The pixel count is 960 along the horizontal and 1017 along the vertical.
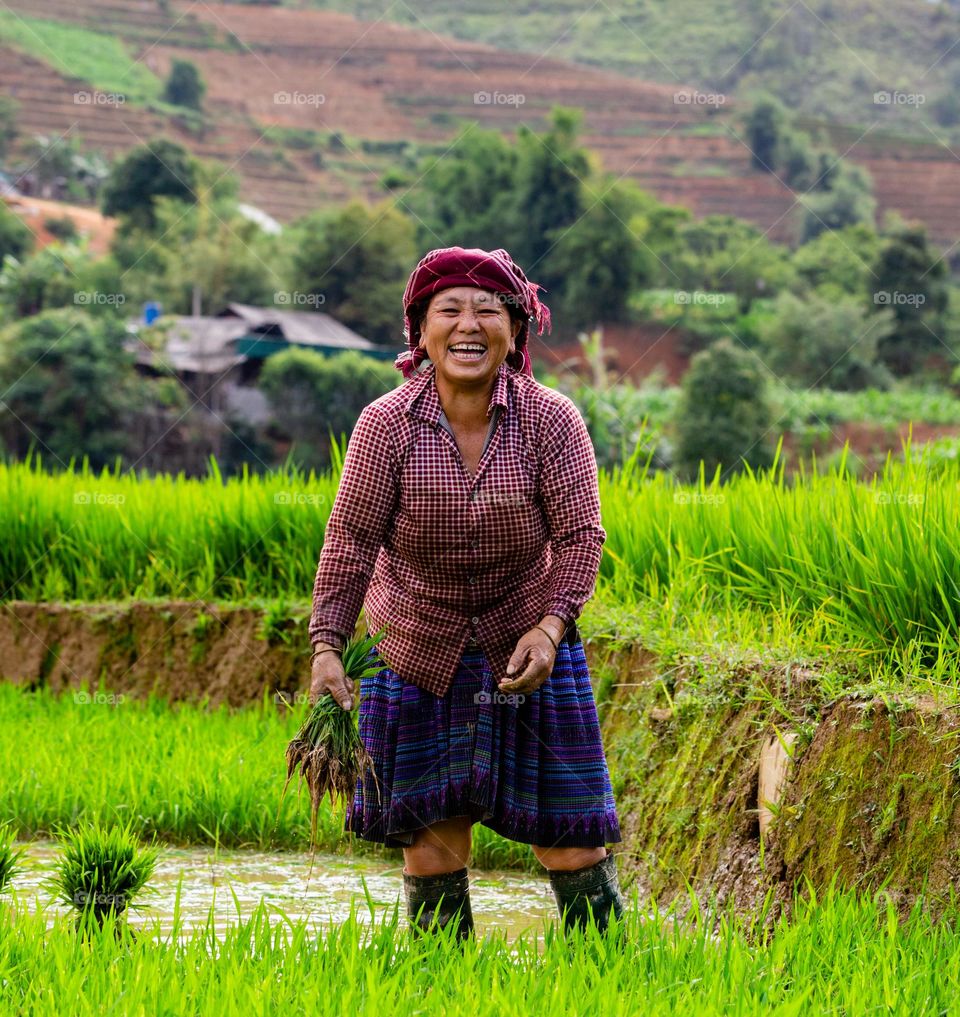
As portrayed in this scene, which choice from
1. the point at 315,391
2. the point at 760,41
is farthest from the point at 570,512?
the point at 760,41

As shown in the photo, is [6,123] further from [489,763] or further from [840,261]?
[489,763]

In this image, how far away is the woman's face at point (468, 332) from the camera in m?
3.36

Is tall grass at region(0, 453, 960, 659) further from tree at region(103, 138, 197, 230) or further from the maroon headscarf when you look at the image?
tree at region(103, 138, 197, 230)

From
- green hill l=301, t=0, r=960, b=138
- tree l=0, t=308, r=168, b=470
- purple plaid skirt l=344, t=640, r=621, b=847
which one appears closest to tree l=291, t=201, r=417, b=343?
tree l=0, t=308, r=168, b=470

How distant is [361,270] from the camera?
45844 millimetres

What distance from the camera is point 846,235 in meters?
52.0

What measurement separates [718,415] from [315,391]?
1226 cm

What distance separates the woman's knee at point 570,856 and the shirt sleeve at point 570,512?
51 cm

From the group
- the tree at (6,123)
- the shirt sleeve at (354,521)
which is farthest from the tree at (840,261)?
the shirt sleeve at (354,521)

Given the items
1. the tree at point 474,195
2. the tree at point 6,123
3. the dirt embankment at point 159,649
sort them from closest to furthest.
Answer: the dirt embankment at point 159,649, the tree at point 474,195, the tree at point 6,123

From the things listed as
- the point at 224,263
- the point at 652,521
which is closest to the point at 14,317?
the point at 224,263

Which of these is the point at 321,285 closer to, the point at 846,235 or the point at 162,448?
the point at 162,448

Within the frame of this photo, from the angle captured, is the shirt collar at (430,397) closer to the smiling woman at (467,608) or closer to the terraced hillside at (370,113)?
the smiling woman at (467,608)

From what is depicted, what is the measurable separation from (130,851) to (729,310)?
150 ft
